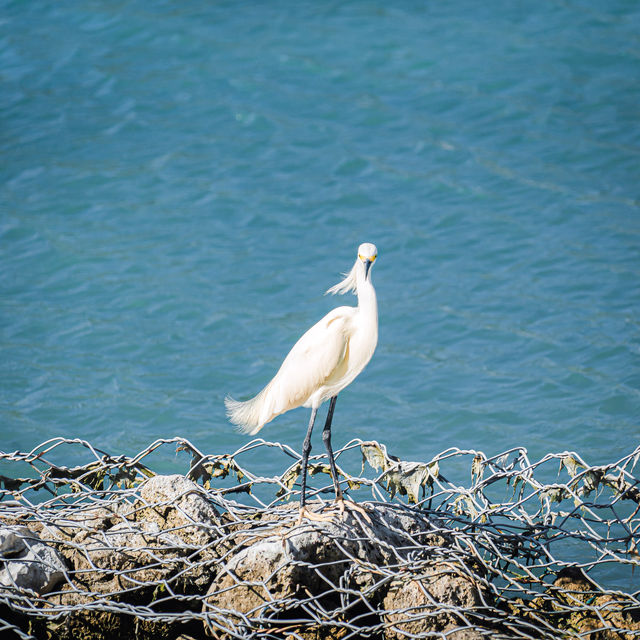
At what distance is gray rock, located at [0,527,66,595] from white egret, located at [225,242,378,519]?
1120 mm

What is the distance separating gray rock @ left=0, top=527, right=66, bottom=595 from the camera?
376 centimetres

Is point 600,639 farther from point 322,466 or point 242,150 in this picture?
point 242,150

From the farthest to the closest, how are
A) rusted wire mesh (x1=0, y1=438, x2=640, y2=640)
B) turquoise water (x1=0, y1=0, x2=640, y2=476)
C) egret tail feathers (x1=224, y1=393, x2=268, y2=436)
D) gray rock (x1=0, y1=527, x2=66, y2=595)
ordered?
turquoise water (x1=0, y1=0, x2=640, y2=476) → egret tail feathers (x1=224, y1=393, x2=268, y2=436) → gray rock (x1=0, y1=527, x2=66, y2=595) → rusted wire mesh (x1=0, y1=438, x2=640, y2=640)

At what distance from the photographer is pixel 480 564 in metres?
4.07

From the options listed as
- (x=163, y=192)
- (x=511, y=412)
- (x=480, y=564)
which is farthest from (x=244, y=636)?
(x=163, y=192)

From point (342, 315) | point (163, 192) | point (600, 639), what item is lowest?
point (600, 639)

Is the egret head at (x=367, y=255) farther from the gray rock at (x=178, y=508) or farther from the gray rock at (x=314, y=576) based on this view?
the gray rock at (x=178, y=508)

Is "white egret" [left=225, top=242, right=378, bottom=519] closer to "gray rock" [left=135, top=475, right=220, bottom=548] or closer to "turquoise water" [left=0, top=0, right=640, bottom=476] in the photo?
"gray rock" [left=135, top=475, right=220, bottom=548]

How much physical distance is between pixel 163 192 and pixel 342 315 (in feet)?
20.7

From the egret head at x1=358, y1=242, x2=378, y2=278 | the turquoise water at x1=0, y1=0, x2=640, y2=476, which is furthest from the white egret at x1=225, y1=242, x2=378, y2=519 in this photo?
the turquoise water at x1=0, y1=0, x2=640, y2=476

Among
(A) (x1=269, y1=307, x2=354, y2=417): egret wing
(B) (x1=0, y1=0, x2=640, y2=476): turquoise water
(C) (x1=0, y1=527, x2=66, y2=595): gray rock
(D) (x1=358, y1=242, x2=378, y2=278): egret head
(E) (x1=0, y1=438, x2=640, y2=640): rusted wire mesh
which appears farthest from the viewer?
(B) (x1=0, y1=0, x2=640, y2=476): turquoise water

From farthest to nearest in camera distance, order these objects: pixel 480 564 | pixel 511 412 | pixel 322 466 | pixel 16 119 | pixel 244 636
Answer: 1. pixel 16 119
2. pixel 511 412
3. pixel 322 466
4. pixel 480 564
5. pixel 244 636

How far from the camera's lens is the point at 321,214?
960 cm

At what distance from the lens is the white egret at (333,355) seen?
4062mm
